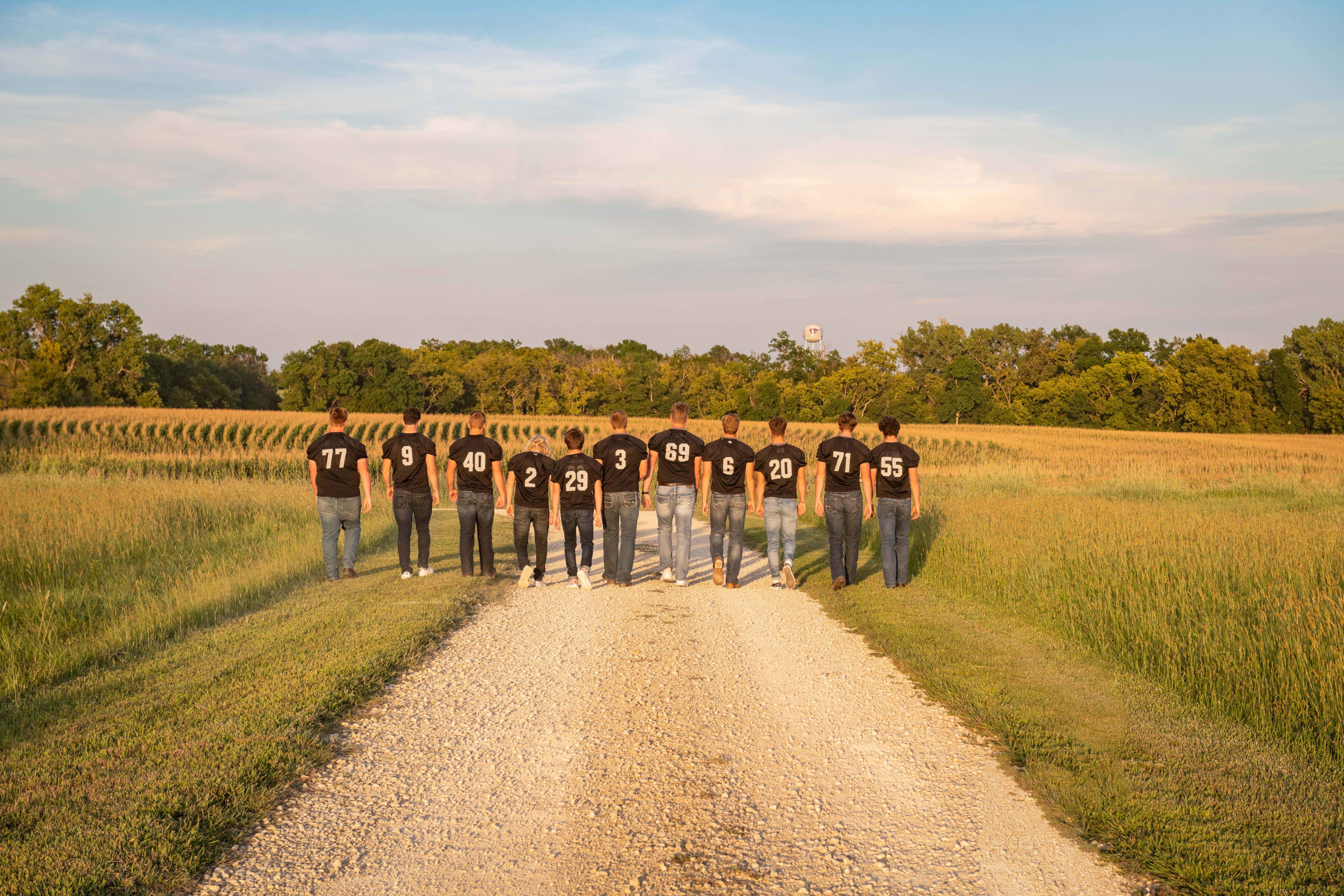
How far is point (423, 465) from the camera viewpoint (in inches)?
426

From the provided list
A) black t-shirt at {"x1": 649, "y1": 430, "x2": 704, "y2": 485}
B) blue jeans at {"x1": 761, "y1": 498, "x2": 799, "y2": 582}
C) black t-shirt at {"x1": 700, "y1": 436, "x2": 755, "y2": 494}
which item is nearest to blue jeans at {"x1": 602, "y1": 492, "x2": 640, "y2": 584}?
black t-shirt at {"x1": 649, "y1": 430, "x2": 704, "y2": 485}

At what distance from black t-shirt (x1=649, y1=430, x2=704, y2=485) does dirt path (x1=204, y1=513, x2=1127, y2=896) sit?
11.1ft

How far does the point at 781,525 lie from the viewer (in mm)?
10750

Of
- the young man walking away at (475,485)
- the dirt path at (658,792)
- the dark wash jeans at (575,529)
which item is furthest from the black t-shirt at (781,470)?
the young man walking away at (475,485)

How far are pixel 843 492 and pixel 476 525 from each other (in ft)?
16.1

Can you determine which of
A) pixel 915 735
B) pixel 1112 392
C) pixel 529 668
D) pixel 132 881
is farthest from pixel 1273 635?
pixel 1112 392

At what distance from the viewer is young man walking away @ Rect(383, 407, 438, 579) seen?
1080 centimetres

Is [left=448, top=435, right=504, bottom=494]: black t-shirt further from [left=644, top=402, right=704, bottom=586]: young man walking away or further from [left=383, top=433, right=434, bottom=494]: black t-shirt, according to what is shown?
[left=644, top=402, right=704, bottom=586]: young man walking away

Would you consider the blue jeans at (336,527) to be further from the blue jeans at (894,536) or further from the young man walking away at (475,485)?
the blue jeans at (894,536)

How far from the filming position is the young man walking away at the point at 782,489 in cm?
1047

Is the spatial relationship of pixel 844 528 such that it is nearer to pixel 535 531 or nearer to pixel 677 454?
pixel 677 454

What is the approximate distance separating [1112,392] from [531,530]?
7209 cm

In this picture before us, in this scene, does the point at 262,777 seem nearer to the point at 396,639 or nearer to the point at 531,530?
the point at 396,639

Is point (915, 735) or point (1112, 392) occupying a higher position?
point (1112, 392)
